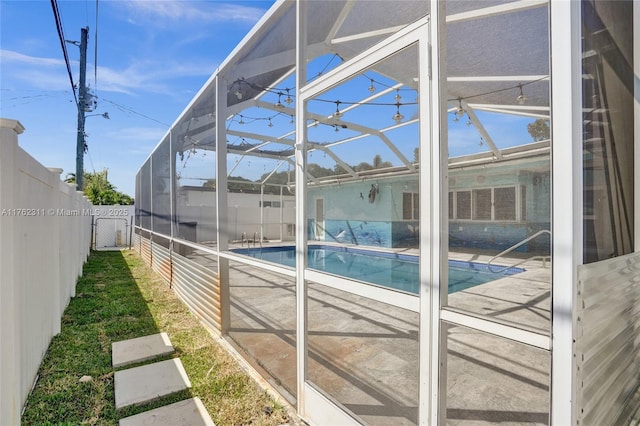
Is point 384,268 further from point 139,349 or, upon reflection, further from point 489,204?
point 139,349

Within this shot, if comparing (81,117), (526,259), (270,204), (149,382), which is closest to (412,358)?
(526,259)

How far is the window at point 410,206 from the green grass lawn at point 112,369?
1.73 metres

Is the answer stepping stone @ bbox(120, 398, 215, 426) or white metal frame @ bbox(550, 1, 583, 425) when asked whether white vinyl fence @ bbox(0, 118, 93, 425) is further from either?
white metal frame @ bbox(550, 1, 583, 425)

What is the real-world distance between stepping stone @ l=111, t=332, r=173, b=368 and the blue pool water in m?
1.88

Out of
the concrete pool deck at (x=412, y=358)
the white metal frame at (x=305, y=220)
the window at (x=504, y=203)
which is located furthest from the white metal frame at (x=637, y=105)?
the white metal frame at (x=305, y=220)

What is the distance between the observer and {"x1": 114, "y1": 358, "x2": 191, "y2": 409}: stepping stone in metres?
2.41

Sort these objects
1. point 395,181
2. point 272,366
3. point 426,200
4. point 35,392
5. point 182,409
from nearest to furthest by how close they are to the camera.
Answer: point 426,200, point 395,181, point 182,409, point 35,392, point 272,366

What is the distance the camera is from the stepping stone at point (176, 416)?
212cm

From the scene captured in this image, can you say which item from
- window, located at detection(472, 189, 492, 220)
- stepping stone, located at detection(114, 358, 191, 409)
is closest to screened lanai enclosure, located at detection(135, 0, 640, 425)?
window, located at detection(472, 189, 492, 220)

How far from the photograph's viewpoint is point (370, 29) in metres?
1.82

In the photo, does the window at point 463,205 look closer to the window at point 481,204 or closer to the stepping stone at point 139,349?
the window at point 481,204

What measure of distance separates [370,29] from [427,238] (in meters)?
1.30

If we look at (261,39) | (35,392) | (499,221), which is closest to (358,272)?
(499,221)

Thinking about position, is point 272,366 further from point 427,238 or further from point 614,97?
point 614,97
